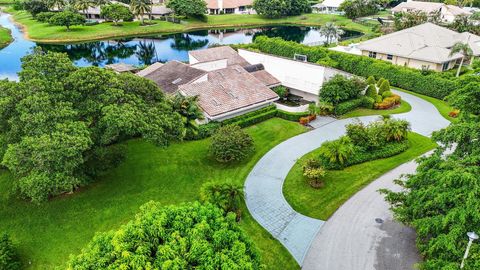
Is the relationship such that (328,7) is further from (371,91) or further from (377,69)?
(371,91)

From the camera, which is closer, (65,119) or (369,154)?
(65,119)

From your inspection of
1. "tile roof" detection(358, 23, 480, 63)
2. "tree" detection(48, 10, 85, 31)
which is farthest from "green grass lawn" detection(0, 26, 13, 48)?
A: "tile roof" detection(358, 23, 480, 63)

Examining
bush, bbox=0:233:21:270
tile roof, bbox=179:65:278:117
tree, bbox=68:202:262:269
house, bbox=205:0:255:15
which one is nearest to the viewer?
tree, bbox=68:202:262:269

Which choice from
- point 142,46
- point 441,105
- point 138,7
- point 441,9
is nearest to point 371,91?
point 441,105

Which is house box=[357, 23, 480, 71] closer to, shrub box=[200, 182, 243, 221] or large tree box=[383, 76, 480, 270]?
large tree box=[383, 76, 480, 270]

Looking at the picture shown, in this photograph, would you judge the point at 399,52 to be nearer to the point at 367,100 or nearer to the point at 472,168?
the point at 367,100
